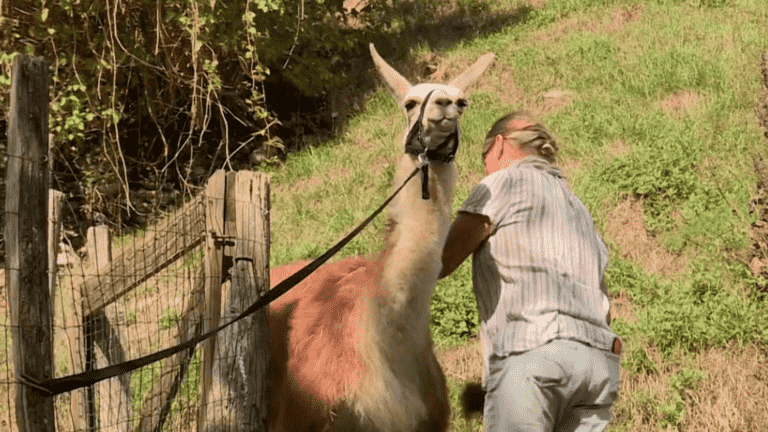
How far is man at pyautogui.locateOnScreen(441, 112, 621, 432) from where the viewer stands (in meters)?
3.07

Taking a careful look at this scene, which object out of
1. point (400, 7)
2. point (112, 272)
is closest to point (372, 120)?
point (400, 7)

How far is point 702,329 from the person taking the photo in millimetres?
5902

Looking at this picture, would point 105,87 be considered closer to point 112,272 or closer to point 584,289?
point 112,272

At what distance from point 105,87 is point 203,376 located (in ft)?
23.5

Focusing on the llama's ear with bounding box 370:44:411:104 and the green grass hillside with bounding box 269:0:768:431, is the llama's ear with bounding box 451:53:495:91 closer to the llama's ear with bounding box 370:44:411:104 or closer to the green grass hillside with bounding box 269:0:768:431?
the llama's ear with bounding box 370:44:411:104

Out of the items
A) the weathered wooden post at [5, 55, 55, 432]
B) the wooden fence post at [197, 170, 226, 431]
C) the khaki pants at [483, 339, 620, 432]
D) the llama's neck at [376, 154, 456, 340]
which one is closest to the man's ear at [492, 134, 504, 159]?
the llama's neck at [376, 154, 456, 340]

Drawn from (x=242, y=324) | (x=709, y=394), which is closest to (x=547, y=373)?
(x=242, y=324)

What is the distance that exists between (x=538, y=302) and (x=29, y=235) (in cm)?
→ 193

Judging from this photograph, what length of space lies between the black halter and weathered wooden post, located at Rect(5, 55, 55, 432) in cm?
151

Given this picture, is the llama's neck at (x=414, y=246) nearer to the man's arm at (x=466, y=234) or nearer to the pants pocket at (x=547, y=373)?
the man's arm at (x=466, y=234)

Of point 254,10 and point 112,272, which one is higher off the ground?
point 254,10

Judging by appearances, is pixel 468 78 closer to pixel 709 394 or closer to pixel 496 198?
pixel 496 198

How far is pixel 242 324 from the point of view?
3.46 meters

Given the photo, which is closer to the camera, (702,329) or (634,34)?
(702,329)
